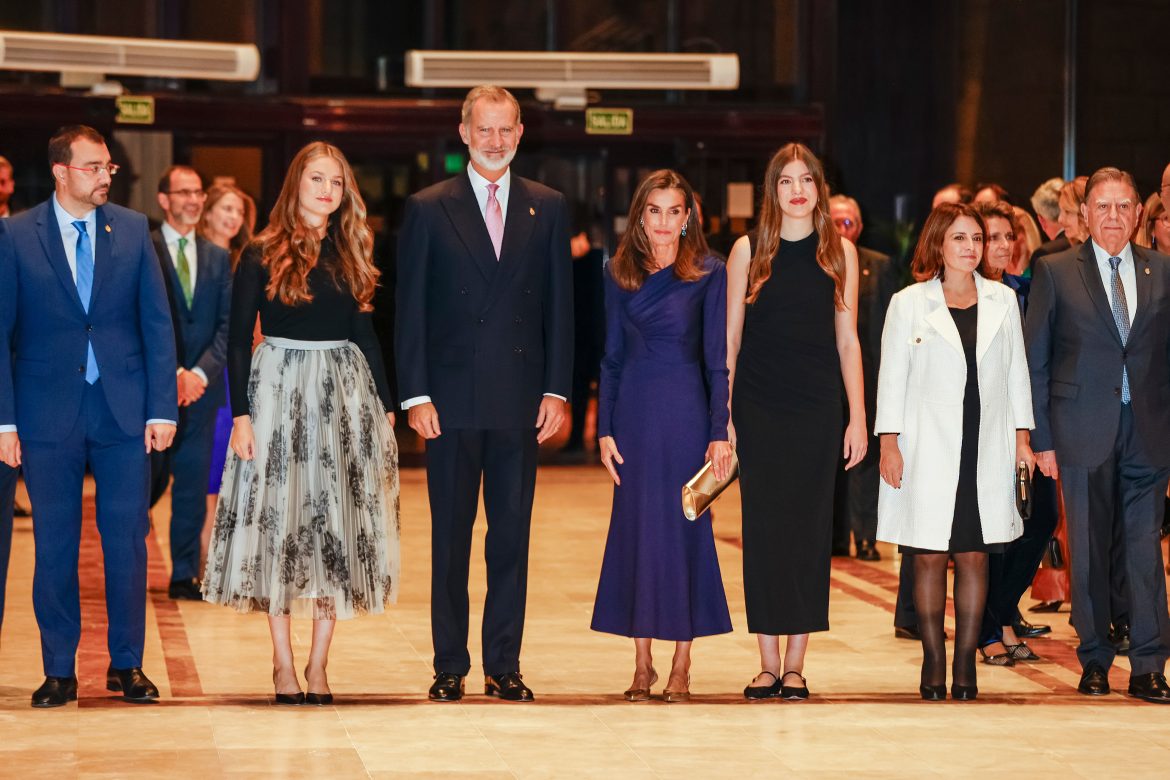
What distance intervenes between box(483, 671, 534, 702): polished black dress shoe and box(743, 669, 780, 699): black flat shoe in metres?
0.71

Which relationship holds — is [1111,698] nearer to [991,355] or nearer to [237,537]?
[991,355]

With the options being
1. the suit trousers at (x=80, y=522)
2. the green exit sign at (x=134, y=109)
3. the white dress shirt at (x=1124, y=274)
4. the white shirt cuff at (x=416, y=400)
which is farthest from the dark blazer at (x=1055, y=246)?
the green exit sign at (x=134, y=109)

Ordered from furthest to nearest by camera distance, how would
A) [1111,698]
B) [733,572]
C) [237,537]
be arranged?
1. [733,572]
2. [1111,698]
3. [237,537]

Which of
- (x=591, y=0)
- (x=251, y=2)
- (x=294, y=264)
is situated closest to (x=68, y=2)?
(x=251, y=2)

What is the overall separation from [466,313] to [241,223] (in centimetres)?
301

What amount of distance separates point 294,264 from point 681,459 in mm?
1359

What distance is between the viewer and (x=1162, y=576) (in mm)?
6234

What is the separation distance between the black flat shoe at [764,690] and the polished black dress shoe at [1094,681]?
1.06 meters

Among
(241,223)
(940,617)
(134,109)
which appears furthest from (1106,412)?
(134,109)

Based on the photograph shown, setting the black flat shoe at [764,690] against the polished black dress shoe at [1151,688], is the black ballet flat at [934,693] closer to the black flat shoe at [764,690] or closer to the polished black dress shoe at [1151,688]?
the black flat shoe at [764,690]

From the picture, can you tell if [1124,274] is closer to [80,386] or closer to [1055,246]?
[1055,246]

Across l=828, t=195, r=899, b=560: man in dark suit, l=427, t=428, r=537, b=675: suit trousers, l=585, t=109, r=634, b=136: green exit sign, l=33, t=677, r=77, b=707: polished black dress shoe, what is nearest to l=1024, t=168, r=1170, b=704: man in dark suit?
l=427, t=428, r=537, b=675: suit trousers

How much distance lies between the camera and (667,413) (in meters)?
5.86

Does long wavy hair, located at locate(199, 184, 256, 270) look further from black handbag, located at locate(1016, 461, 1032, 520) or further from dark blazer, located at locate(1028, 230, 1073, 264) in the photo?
black handbag, located at locate(1016, 461, 1032, 520)
